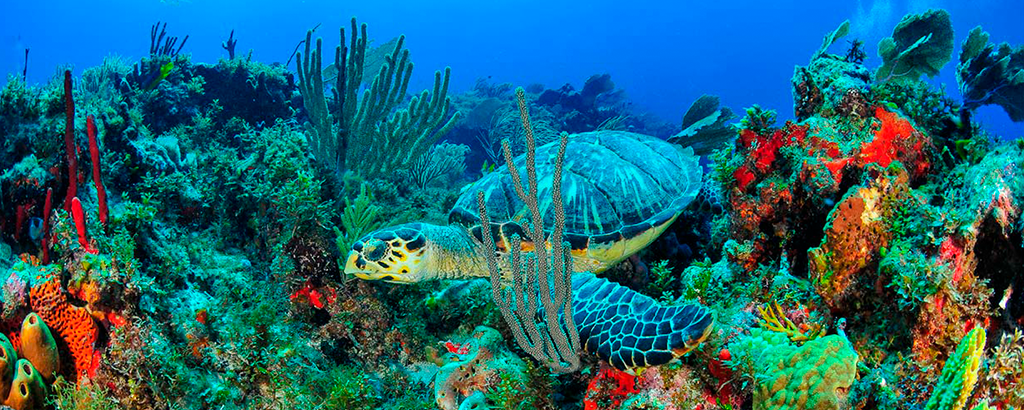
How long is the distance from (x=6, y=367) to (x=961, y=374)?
4.59 m

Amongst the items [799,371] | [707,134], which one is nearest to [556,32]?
[707,134]

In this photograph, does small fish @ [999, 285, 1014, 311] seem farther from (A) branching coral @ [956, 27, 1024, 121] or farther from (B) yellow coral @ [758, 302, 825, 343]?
(A) branching coral @ [956, 27, 1024, 121]

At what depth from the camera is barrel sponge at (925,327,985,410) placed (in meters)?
1.68

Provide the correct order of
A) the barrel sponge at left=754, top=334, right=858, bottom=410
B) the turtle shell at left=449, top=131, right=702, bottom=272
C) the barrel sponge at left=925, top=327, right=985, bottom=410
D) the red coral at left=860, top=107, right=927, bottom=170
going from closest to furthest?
the barrel sponge at left=925, top=327, right=985, bottom=410 → the barrel sponge at left=754, top=334, right=858, bottom=410 → the red coral at left=860, top=107, right=927, bottom=170 → the turtle shell at left=449, top=131, right=702, bottom=272

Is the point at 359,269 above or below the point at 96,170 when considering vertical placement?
below

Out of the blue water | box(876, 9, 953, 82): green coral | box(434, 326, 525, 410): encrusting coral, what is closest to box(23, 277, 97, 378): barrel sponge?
box(434, 326, 525, 410): encrusting coral

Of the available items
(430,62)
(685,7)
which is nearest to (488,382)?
(430,62)

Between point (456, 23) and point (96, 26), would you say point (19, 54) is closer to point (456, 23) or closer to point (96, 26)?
point (96, 26)

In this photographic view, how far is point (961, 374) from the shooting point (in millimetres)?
1713

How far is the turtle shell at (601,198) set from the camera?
163 inches

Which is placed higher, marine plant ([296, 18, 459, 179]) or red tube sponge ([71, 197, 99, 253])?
marine plant ([296, 18, 459, 179])

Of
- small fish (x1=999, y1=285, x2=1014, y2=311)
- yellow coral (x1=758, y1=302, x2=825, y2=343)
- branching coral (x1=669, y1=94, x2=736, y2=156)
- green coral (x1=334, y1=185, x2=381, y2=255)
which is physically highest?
branching coral (x1=669, y1=94, x2=736, y2=156)

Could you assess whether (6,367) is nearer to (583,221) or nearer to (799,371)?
(583,221)

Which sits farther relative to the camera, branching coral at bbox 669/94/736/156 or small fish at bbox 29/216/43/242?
branching coral at bbox 669/94/736/156
